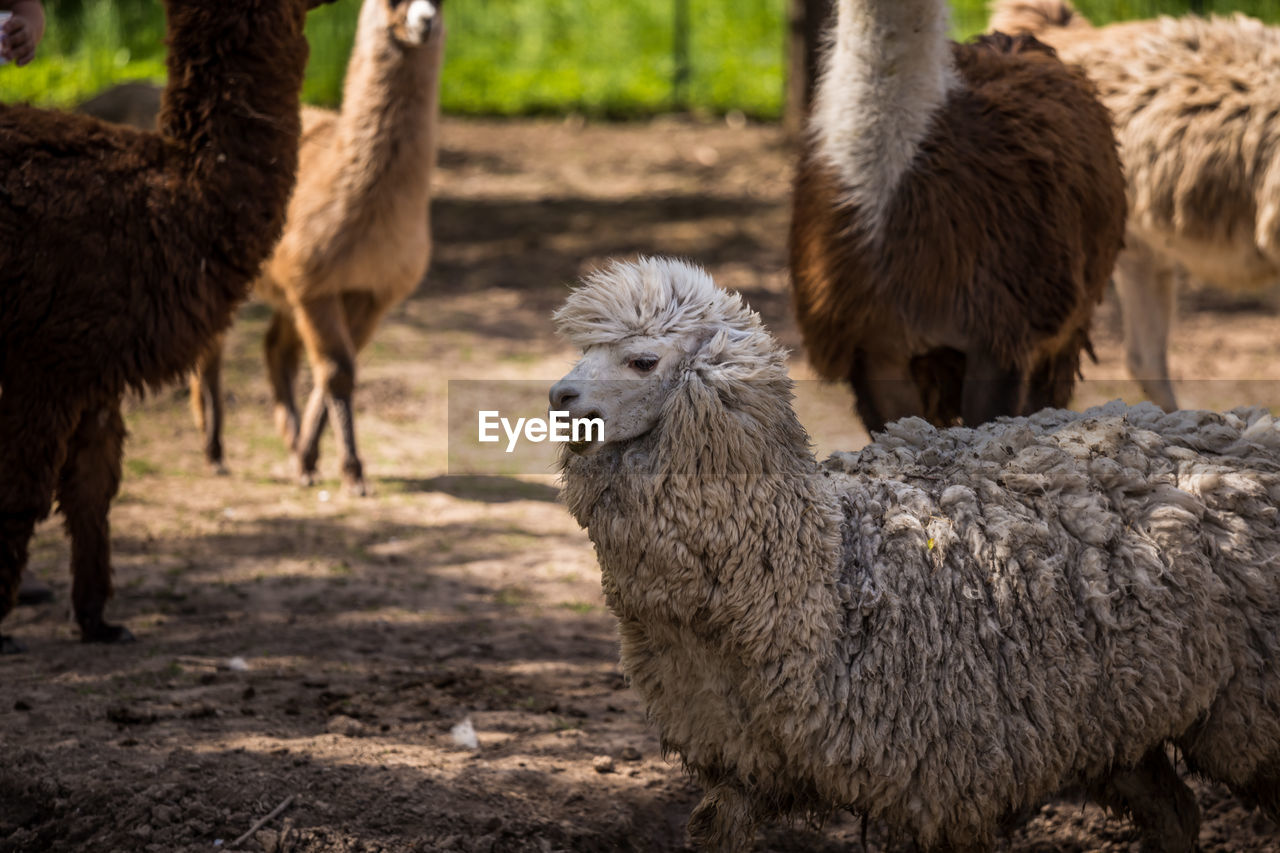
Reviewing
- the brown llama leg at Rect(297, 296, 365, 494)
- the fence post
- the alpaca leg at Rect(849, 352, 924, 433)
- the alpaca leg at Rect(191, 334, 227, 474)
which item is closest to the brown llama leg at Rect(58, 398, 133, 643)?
the brown llama leg at Rect(297, 296, 365, 494)

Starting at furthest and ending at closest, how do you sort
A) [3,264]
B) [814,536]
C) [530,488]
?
1. [530,488]
2. [3,264]
3. [814,536]

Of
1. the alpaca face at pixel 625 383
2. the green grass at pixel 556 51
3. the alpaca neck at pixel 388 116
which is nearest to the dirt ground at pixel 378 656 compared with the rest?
the alpaca face at pixel 625 383

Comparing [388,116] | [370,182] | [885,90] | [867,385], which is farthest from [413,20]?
[867,385]

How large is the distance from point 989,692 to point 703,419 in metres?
0.85

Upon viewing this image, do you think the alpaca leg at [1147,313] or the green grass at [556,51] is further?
the green grass at [556,51]

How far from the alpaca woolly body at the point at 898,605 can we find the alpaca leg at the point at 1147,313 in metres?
3.99

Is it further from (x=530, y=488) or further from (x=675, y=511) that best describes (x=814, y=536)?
(x=530, y=488)

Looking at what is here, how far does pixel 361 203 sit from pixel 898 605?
14.1 ft

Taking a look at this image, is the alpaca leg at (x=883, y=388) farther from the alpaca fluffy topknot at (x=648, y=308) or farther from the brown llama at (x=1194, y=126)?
the brown llama at (x=1194, y=126)

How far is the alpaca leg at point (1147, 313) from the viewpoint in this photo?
679 cm

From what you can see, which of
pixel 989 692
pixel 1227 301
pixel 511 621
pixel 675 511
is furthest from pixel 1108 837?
pixel 1227 301

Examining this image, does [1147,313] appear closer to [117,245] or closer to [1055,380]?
[1055,380]

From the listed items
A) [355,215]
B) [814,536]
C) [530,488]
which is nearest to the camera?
[814,536]

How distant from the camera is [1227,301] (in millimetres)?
9844
